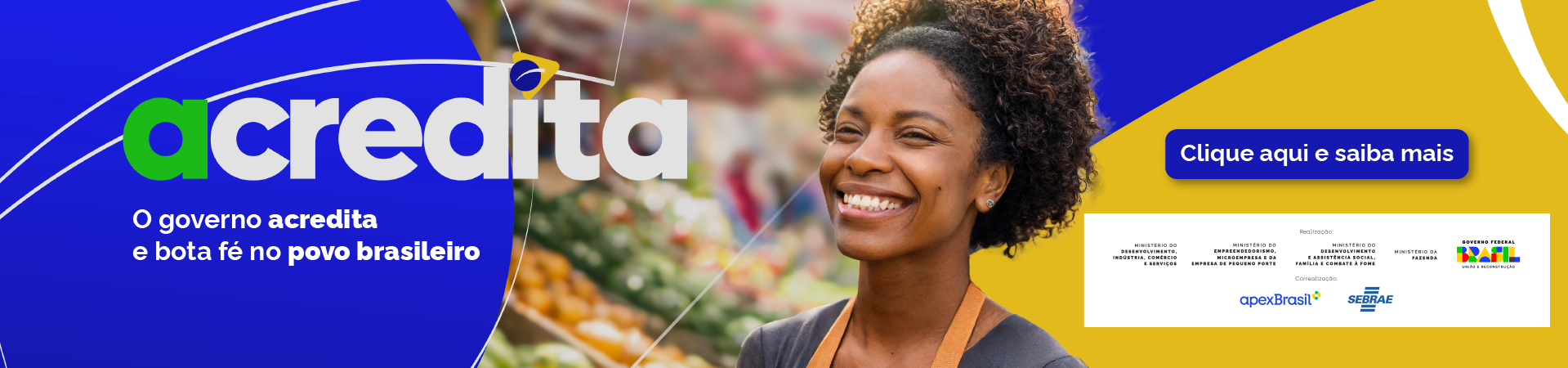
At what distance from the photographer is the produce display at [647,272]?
400cm

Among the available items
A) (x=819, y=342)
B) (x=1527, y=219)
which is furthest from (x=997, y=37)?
(x=1527, y=219)

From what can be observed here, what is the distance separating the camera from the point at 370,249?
3.71 metres

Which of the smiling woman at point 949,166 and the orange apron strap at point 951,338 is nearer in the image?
the smiling woman at point 949,166

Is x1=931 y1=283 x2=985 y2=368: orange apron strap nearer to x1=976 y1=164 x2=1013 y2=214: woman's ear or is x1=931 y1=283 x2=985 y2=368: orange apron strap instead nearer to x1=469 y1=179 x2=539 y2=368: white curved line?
x1=976 y1=164 x2=1013 y2=214: woman's ear

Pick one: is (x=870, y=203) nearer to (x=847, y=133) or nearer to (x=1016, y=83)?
(x=847, y=133)

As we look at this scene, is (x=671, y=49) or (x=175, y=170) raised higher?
(x=671, y=49)

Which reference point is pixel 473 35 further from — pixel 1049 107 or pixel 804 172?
pixel 1049 107

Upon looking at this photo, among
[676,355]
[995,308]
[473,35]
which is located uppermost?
[473,35]

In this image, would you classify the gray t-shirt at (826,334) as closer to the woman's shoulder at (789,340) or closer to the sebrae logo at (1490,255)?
the woman's shoulder at (789,340)

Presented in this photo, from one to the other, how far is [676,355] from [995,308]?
2.20 metres

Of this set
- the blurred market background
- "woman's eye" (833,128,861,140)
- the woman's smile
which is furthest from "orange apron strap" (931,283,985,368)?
the blurred market background

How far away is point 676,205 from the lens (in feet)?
13.3

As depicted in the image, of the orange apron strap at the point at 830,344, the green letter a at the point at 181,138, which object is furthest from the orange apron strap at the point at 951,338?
the green letter a at the point at 181,138

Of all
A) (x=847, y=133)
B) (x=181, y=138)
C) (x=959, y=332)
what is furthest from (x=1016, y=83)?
(x=181, y=138)
